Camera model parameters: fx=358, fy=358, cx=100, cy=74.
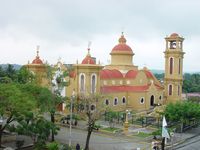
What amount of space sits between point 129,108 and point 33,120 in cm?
2528

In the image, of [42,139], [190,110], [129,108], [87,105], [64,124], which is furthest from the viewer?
[129,108]

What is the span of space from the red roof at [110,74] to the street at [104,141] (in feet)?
51.4

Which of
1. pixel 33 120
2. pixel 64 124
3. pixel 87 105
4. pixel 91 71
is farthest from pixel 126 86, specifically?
pixel 33 120

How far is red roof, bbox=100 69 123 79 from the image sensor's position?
175ft

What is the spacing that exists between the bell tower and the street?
23.0 metres

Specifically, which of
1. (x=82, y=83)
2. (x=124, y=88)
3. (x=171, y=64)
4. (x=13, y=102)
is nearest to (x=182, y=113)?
(x=82, y=83)

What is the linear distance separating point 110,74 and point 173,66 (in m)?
10.6

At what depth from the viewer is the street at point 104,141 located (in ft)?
108

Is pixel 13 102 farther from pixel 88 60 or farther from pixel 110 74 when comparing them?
pixel 110 74

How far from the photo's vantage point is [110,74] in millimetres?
54344

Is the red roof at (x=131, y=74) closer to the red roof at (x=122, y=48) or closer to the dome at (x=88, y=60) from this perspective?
the red roof at (x=122, y=48)

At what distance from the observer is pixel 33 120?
102ft

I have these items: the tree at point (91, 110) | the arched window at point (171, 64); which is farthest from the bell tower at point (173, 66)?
the tree at point (91, 110)

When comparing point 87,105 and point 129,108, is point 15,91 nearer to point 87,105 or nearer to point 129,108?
point 87,105
